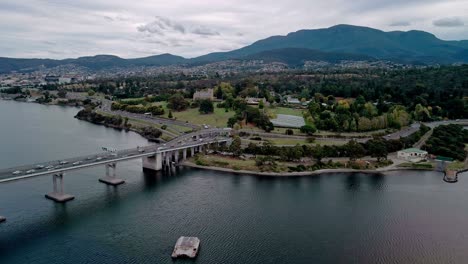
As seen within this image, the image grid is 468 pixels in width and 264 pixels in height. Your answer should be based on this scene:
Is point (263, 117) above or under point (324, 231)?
above

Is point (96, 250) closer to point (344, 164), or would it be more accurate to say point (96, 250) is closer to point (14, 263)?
point (14, 263)

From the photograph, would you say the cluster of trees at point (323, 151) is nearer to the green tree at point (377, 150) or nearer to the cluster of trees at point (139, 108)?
the green tree at point (377, 150)

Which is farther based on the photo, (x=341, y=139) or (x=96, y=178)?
(x=341, y=139)

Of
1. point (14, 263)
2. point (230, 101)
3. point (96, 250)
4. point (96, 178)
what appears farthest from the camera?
point (230, 101)

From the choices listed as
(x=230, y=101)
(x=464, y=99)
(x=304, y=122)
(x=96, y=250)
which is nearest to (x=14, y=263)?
(x=96, y=250)

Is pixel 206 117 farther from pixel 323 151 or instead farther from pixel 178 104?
pixel 323 151
